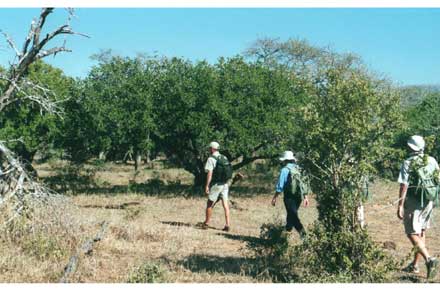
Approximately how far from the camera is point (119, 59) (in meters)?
22.0

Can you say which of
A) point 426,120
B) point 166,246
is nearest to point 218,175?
point 166,246

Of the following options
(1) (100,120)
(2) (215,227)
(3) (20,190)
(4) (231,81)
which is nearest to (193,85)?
(4) (231,81)

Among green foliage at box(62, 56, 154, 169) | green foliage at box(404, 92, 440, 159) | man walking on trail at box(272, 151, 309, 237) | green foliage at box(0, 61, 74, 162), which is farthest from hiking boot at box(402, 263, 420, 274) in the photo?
green foliage at box(404, 92, 440, 159)

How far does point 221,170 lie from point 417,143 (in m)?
5.02

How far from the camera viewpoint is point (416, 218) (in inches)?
295

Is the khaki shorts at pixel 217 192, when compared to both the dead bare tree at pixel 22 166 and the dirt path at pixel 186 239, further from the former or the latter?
the dead bare tree at pixel 22 166

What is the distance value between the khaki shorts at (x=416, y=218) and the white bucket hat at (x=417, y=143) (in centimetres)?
83

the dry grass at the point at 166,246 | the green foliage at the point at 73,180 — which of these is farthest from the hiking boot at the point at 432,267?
the green foliage at the point at 73,180

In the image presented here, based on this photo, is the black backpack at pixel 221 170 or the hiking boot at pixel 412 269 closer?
the hiking boot at pixel 412 269

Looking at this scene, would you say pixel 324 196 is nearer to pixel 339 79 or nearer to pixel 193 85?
pixel 339 79

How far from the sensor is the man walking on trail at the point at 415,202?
7.09 metres

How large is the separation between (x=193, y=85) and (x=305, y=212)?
6.47 meters

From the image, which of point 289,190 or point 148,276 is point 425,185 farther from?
point 148,276

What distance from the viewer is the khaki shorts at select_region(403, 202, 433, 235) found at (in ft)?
24.5
